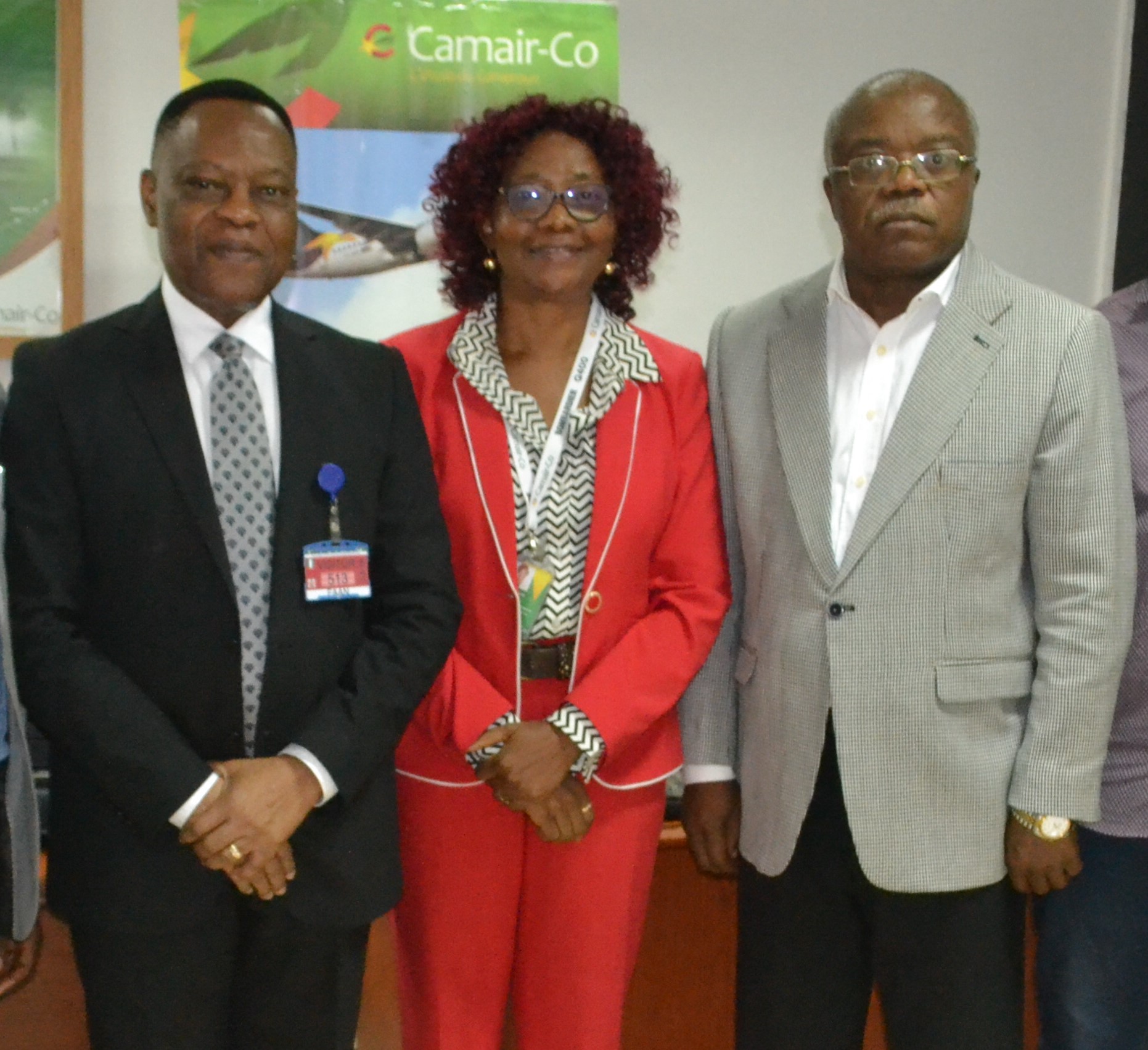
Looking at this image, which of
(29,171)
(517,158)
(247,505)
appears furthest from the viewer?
(29,171)

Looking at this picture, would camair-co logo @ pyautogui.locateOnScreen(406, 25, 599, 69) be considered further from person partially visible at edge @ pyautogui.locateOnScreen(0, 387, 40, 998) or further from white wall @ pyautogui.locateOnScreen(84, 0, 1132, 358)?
person partially visible at edge @ pyautogui.locateOnScreen(0, 387, 40, 998)

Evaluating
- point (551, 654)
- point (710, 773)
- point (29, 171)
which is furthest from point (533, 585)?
point (29, 171)

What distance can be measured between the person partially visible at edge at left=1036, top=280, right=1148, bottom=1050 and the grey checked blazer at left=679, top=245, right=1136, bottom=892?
0.56 ft

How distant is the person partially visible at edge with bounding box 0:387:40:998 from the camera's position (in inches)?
60.4

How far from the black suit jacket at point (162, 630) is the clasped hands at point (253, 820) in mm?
35

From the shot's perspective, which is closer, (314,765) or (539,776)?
(314,765)

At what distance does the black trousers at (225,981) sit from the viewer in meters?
1.56

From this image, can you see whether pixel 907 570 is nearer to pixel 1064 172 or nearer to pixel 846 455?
pixel 846 455

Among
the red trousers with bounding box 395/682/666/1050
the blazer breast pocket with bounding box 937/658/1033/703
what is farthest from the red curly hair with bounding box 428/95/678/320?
the blazer breast pocket with bounding box 937/658/1033/703

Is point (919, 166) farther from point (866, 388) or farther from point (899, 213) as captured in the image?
point (866, 388)

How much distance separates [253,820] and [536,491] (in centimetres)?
69

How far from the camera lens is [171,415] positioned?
1.57m

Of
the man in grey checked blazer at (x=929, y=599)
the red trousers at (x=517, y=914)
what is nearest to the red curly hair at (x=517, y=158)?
the man in grey checked blazer at (x=929, y=599)

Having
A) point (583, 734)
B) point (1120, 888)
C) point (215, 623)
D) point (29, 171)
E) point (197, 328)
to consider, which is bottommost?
point (1120, 888)
